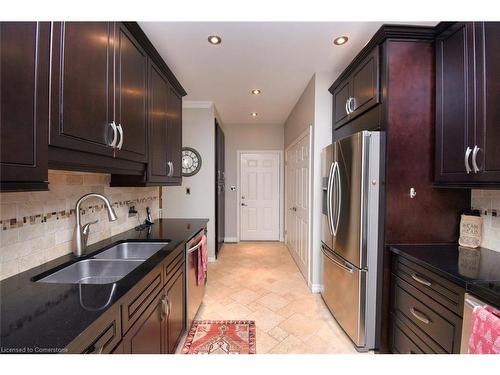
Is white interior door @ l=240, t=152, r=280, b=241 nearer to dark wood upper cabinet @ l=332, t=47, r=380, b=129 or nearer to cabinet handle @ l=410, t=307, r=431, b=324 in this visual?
dark wood upper cabinet @ l=332, t=47, r=380, b=129

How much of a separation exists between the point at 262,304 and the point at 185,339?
36.2 inches

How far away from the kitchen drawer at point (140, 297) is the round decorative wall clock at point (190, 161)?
2564 millimetres

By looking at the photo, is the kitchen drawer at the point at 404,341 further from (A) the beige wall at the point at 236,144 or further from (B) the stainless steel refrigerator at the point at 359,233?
(A) the beige wall at the point at 236,144

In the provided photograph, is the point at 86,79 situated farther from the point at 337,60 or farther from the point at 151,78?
the point at 337,60

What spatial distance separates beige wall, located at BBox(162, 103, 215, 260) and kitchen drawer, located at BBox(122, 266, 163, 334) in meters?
2.40

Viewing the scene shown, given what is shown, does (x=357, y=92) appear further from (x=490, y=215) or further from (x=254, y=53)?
(x=490, y=215)

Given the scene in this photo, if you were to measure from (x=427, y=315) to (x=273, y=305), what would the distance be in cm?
151

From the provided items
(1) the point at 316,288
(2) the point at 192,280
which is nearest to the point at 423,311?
(1) the point at 316,288

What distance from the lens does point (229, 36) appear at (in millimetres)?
1961

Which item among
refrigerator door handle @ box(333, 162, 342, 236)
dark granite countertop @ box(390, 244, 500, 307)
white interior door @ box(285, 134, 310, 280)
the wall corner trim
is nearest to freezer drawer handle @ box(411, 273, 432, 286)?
dark granite countertop @ box(390, 244, 500, 307)

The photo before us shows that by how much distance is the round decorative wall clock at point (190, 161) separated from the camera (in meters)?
3.75

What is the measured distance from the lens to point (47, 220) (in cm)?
128

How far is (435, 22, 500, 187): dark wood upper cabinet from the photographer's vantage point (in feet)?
4.14

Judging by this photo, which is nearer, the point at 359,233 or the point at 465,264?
the point at 465,264
